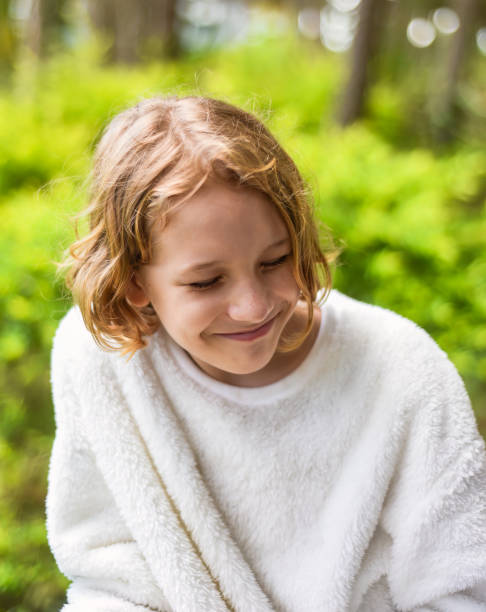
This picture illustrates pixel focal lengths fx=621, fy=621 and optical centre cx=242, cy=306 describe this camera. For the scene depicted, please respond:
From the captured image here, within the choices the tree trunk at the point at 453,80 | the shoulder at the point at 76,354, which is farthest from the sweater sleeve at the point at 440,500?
the tree trunk at the point at 453,80

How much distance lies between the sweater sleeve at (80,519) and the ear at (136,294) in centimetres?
27

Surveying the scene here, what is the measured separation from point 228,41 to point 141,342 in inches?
281

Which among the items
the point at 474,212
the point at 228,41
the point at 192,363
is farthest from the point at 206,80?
the point at 192,363

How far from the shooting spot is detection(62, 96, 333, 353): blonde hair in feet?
3.51

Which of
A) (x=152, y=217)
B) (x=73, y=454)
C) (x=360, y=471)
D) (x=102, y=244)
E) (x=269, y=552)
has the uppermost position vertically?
(x=152, y=217)

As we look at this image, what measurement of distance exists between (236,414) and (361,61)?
11.8 feet

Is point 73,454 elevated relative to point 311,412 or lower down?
lower down

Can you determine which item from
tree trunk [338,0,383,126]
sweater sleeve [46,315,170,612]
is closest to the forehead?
sweater sleeve [46,315,170,612]

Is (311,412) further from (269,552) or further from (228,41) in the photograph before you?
(228,41)

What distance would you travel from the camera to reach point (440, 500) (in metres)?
1.17

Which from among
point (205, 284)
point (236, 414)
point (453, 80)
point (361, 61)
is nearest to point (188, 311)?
point (205, 284)

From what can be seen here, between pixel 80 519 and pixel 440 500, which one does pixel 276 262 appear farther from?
pixel 80 519

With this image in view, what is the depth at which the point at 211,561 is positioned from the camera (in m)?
1.29

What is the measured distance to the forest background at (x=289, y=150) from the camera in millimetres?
2361
